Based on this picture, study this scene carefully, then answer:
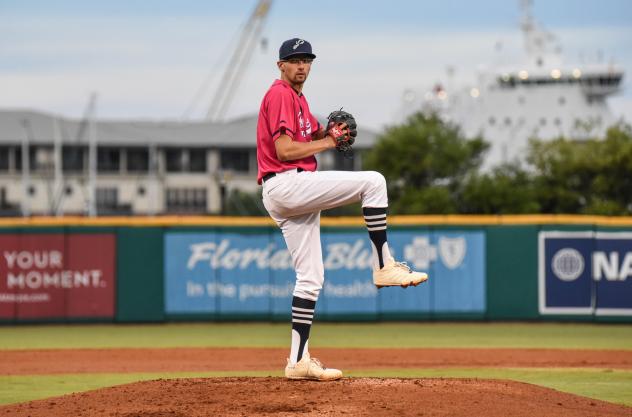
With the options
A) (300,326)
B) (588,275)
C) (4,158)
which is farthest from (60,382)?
(4,158)

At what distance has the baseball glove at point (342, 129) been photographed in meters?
7.80

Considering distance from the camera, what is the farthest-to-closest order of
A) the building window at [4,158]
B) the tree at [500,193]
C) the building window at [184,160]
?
the building window at [184,160]
the building window at [4,158]
the tree at [500,193]

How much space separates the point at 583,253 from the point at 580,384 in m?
9.30

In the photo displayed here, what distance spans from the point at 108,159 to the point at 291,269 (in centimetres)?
6856

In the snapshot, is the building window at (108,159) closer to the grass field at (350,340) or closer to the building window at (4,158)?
the building window at (4,158)

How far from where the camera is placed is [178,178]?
86312 mm

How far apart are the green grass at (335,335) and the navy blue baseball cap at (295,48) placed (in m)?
8.38

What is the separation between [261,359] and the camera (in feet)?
44.7

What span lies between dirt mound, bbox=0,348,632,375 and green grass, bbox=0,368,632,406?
1.82ft

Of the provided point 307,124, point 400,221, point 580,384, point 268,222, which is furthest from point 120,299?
point 307,124

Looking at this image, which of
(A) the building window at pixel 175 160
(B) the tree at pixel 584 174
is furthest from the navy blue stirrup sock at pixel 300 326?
(A) the building window at pixel 175 160

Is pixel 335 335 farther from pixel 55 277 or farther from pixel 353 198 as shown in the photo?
pixel 353 198

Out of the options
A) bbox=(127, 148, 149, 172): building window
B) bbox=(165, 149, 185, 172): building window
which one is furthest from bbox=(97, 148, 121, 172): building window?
bbox=(165, 149, 185, 172): building window

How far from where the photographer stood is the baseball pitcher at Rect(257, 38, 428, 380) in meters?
7.71
